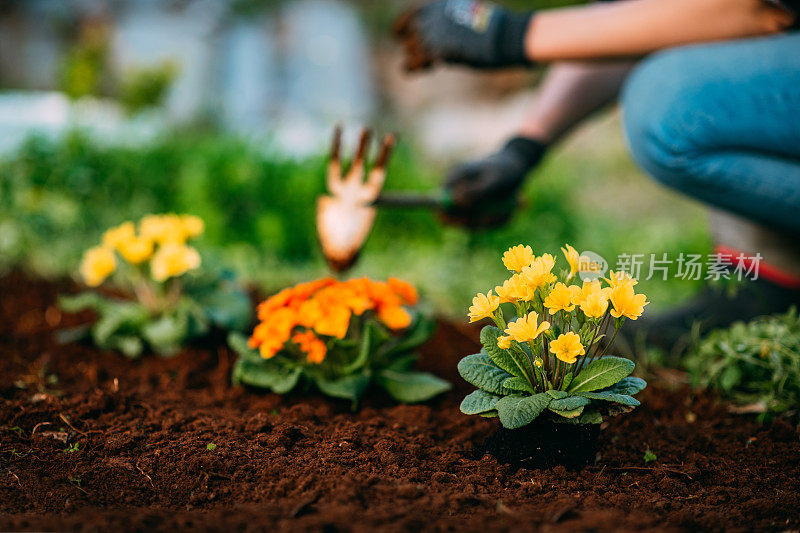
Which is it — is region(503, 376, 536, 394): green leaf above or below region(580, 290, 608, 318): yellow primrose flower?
→ below

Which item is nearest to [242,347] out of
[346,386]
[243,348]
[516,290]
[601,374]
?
[243,348]

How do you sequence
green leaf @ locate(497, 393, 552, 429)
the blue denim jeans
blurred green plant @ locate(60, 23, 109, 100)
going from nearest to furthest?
green leaf @ locate(497, 393, 552, 429)
the blue denim jeans
blurred green plant @ locate(60, 23, 109, 100)

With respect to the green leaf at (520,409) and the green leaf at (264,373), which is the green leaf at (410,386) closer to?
the green leaf at (264,373)

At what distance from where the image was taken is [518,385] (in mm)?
1230

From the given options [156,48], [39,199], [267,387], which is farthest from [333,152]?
[156,48]

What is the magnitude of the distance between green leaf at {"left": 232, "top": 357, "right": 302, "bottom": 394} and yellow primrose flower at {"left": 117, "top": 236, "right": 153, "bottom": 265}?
1.66 feet

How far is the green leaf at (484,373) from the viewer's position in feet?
4.10

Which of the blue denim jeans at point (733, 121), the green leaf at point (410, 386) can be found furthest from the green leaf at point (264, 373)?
the blue denim jeans at point (733, 121)

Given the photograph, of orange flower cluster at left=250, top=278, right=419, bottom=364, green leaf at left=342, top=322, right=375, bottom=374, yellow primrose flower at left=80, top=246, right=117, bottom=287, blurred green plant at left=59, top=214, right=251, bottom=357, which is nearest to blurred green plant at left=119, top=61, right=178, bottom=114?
blurred green plant at left=59, top=214, right=251, bottom=357

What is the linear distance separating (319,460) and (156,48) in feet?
29.5

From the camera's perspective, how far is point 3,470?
125 centimetres

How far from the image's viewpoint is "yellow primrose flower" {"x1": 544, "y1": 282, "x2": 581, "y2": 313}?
3.78ft

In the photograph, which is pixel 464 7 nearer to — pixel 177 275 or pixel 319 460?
pixel 177 275

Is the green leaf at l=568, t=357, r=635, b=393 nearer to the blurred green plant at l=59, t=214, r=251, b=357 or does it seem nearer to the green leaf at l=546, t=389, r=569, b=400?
Result: the green leaf at l=546, t=389, r=569, b=400
